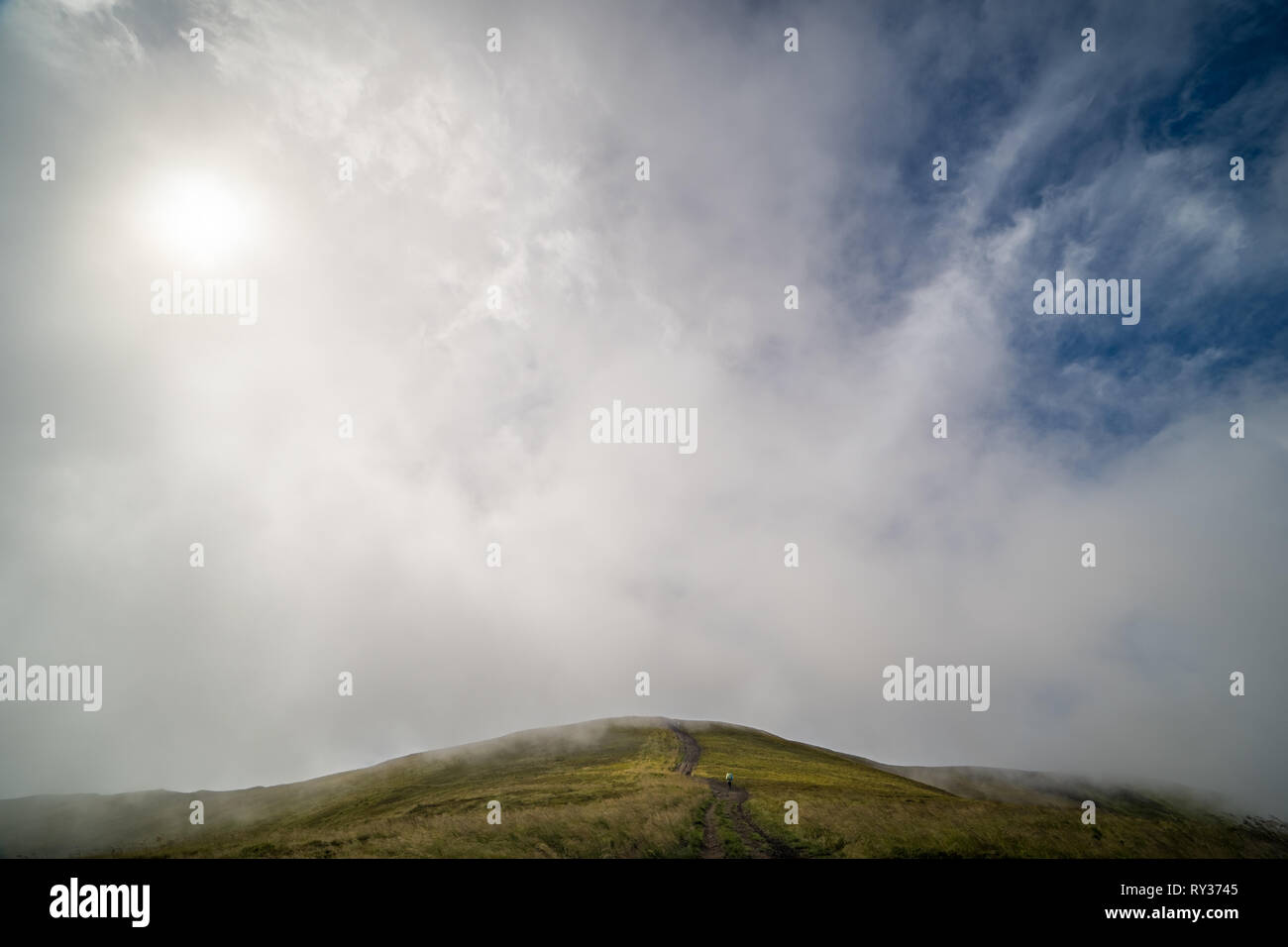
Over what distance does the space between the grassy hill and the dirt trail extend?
17 cm

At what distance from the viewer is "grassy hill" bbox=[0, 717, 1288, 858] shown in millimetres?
22375

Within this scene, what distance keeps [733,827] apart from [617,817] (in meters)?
7.44

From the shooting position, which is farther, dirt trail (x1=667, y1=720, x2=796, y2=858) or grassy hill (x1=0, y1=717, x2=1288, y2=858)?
dirt trail (x1=667, y1=720, x2=796, y2=858)

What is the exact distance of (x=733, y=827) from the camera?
27125 millimetres

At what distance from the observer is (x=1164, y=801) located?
314 feet

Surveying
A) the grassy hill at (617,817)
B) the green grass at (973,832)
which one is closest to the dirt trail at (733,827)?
the grassy hill at (617,817)

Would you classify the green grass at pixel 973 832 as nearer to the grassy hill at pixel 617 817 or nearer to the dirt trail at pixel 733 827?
the grassy hill at pixel 617 817

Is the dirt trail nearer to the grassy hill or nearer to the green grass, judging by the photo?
the grassy hill

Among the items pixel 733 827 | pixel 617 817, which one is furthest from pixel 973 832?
pixel 617 817

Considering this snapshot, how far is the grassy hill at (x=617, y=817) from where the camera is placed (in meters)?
22.4

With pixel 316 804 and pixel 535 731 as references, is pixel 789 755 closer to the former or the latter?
pixel 535 731

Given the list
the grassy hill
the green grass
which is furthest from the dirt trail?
the green grass

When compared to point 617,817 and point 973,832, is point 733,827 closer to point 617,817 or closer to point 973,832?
point 617,817
